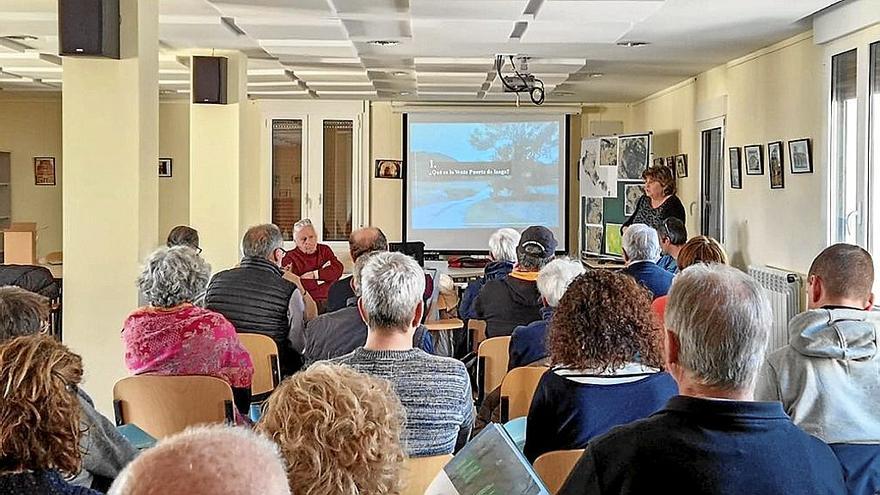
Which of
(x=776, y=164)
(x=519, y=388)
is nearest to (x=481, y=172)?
(x=776, y=164)

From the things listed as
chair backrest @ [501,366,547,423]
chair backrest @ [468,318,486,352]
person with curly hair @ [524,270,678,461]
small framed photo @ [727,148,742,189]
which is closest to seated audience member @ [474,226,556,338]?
chair backrest @ [468,318,486,352]

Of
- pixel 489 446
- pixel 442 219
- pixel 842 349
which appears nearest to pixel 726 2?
pixel 842 349

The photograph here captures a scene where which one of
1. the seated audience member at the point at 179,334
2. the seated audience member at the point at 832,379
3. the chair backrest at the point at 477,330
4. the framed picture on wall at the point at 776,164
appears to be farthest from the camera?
the framed picture on wall at the point at 776,164

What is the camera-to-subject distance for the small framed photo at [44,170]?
43.2 ft

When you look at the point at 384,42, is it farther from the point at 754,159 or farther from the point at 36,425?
the point at 36,425

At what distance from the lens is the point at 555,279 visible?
4.30m

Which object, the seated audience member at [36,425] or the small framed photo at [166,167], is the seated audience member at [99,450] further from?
the small framed photo at [166,167]

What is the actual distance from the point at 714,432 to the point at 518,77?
776 cm

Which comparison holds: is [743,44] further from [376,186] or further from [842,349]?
[376,186]

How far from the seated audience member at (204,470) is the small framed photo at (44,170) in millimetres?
13184

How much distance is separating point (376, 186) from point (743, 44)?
6506 mm

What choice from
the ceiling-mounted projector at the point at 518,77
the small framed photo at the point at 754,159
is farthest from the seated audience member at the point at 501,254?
the small framed photo at the point at 754,159

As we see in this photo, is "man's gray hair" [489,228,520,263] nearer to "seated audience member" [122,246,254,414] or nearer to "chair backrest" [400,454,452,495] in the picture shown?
"seated audience member" [122,246,254,414]

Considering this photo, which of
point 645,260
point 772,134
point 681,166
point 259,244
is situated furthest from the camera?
point 681,166
